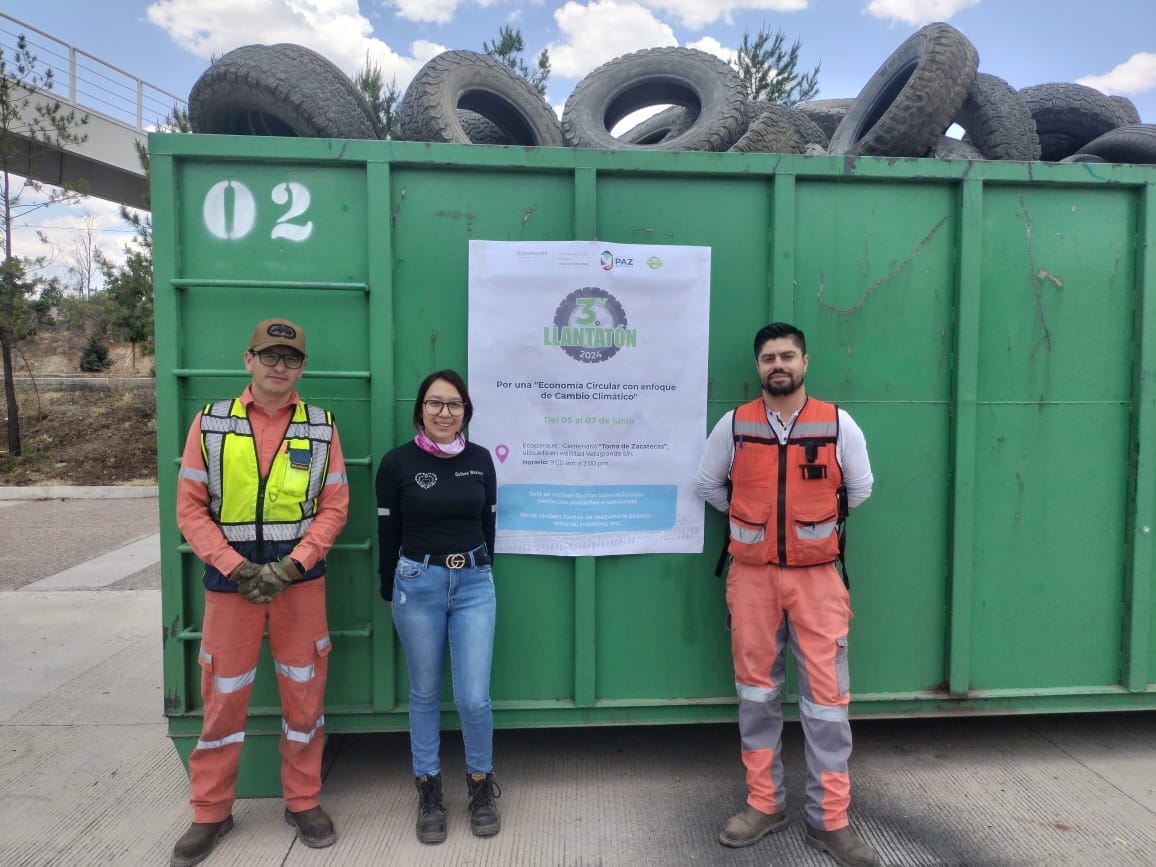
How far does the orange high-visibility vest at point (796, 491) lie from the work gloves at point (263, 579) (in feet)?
5.57

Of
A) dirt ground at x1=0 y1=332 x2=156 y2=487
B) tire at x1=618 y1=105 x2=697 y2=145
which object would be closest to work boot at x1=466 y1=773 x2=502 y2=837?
tire at x1=618 y1=105 x2=697 y2=145

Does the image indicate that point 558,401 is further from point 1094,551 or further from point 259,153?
point 1094,551

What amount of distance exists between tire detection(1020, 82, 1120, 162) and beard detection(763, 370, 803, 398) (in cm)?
365

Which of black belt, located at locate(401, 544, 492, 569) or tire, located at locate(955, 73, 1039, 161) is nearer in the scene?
black belt, located at locate(401, 544, 492, 569)

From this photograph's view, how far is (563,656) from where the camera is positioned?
3.09m

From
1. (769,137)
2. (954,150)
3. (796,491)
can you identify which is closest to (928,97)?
(954,150)

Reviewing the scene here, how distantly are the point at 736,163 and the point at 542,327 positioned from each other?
1.06m

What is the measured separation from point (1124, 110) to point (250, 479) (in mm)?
6111

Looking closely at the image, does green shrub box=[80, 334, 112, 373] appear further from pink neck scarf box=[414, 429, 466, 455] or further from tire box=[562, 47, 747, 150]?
pink neck scarf box=[414, 429, 466, 455]

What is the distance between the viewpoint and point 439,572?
2.63 metres

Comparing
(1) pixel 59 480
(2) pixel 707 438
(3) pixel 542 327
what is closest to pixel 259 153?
(3) pixel 542 327

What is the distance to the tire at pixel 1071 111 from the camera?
16.0ft

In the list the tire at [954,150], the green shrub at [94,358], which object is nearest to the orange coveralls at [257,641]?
the tire at [954,150]

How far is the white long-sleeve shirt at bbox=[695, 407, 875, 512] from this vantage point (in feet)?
8.96
